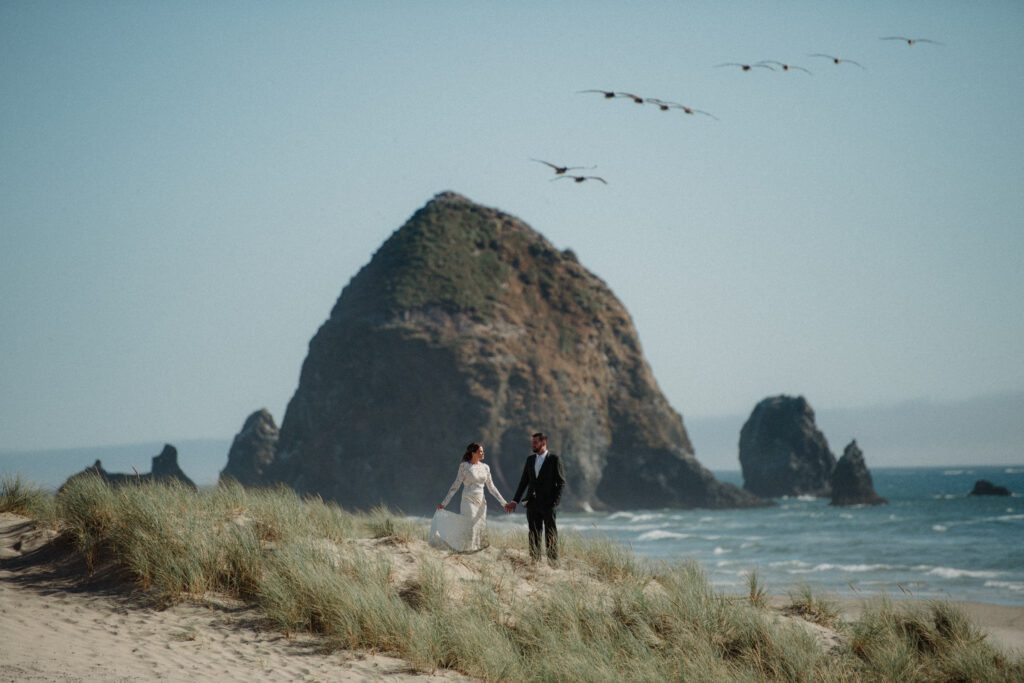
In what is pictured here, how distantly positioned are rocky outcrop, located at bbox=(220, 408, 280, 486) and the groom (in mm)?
87127

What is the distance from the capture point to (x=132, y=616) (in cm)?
1034

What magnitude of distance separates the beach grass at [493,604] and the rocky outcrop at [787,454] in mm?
104082

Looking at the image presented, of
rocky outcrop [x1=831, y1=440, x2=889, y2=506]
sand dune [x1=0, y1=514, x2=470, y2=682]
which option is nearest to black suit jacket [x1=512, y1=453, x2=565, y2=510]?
sand dune [x1=0, y1=514, x2=470, y2=682]

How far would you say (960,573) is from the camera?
107 ft

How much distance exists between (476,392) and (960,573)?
174 ft

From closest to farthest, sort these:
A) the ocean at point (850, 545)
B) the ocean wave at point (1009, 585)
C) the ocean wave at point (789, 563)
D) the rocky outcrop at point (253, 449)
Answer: the ocean at point (850, 545) → the ocean wave at point (1009, 585) → the ocean wave at point (789, 563) → the rocky outcrop at point (253, 449)

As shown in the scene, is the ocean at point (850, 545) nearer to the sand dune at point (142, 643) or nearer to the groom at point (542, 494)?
the groom at point (542, 494)

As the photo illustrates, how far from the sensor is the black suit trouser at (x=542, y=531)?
13.0 m

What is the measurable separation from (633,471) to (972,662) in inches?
3079

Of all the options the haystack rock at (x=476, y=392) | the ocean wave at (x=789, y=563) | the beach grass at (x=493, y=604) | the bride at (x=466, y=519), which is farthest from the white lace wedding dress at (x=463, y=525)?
the haystack rock at (x=476, y=392)

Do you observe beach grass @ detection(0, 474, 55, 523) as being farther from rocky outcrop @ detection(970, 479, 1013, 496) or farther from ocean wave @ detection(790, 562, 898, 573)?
rocky outcrop @ detection(970, 479, 1013, 496)

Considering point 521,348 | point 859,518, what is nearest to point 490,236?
point 521,348

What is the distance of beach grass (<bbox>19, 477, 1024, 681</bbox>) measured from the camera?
9812 mm

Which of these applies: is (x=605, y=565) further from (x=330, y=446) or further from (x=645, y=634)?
(x=330, y=446)
